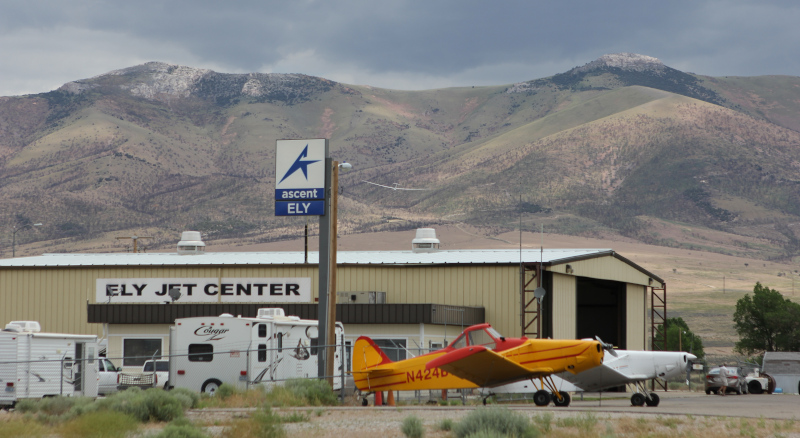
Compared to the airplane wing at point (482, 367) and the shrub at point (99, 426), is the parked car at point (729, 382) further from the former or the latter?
the shrub at point (99, 426)

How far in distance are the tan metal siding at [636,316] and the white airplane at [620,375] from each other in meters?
16.3

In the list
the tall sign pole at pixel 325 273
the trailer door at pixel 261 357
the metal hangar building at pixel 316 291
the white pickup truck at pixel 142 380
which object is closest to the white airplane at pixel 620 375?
the tall sign pole at pixel 325 273

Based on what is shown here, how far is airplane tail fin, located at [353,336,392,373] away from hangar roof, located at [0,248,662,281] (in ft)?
37.2

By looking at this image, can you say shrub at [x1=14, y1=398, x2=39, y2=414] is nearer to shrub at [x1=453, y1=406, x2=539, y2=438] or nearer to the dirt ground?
the dirt ground

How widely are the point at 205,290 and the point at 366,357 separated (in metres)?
15.6

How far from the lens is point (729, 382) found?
130 feet

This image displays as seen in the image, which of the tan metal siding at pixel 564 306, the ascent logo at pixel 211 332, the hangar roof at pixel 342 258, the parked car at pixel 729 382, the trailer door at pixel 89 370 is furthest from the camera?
the parked car at pixel 729 382

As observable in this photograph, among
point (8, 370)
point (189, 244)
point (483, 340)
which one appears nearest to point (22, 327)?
point (8, 370)

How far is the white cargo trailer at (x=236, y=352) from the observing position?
27.5 metres

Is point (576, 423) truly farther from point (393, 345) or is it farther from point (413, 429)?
point (393, 345)

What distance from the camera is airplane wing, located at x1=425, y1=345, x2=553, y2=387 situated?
22.4m

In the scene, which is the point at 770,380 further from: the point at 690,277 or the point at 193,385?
the point at 690,277

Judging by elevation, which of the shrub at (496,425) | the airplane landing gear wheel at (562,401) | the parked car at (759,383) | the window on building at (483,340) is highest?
the window on building at (483,340)

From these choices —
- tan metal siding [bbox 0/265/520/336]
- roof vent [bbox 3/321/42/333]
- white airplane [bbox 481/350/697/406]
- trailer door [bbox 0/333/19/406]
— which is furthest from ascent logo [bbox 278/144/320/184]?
tan metal siding [bbox 0/265/520/336]
